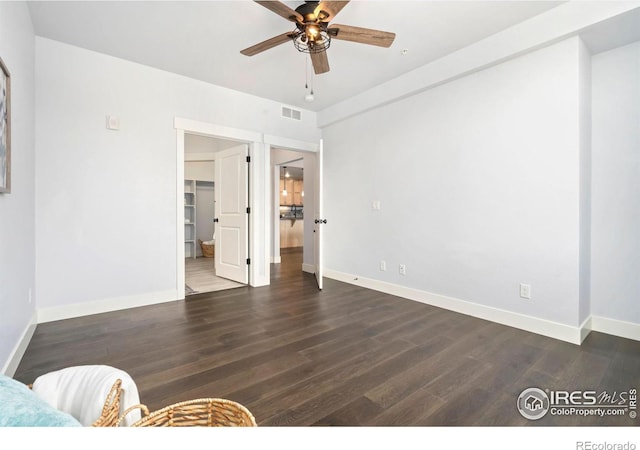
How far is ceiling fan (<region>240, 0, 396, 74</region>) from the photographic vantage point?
1995mm

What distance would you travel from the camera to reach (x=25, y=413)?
25.7 inches

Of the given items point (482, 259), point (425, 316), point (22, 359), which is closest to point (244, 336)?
point (22, 359)

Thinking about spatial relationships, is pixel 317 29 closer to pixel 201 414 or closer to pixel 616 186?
pixel 201 414

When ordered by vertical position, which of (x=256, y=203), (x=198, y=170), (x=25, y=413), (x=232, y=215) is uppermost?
(x=198, y=170)

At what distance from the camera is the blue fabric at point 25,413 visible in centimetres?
63

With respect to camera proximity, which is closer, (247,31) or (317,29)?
(317,29)

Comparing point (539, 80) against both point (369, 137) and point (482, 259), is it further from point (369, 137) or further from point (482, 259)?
point (369, 137)

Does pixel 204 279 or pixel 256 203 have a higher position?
pixel 256 203

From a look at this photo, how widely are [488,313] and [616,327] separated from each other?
1.01 metres

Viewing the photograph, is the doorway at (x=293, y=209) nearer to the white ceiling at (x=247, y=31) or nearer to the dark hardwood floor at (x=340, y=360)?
the white ceiling at (x=247, y=31)

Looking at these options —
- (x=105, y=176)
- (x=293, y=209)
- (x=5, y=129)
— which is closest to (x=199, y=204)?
(x=293, y=209)

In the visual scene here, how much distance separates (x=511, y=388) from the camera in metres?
1.78

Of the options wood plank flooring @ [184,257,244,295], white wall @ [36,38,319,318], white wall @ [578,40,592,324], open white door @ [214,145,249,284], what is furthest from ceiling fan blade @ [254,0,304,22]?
wood plank flooring @ [184,257,244,295]
